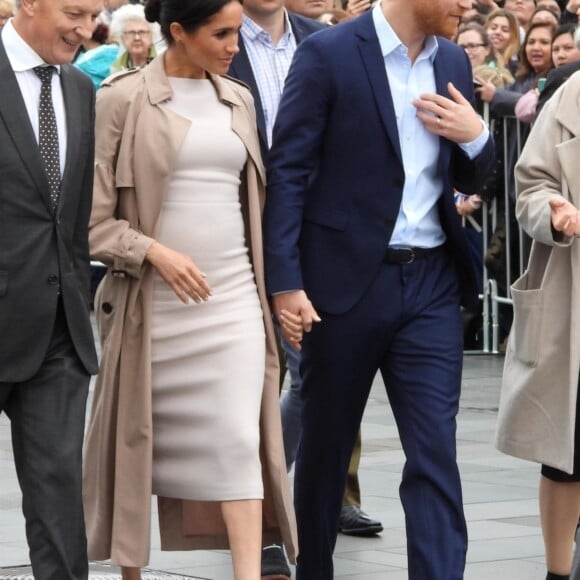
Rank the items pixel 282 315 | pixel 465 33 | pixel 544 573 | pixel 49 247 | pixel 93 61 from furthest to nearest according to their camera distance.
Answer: pixel 93 61 < pixel 465 33 < pixel 544 573 < pixel 282 315 < pixel 49 247

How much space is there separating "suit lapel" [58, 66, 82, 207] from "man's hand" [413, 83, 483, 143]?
3.41ft

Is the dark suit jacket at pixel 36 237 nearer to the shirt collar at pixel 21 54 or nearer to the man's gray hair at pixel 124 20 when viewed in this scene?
the shirt collar at pixel 21 54

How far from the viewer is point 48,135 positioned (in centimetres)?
475

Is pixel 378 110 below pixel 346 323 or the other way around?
the other way around

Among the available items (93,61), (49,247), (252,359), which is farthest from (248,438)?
(93,61)

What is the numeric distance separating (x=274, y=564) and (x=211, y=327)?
3.74 ft

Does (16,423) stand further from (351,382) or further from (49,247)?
(351,382)

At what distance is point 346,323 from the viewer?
5328 millimetres

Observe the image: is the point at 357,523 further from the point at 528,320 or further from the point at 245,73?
the point at 245,73

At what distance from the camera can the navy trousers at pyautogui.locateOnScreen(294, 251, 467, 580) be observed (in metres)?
5.23

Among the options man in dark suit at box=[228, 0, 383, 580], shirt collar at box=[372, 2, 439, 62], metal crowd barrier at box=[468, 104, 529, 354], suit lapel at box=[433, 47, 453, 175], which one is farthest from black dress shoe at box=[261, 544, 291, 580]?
metal crowd barrier at box=[468, 104, 529, 354]

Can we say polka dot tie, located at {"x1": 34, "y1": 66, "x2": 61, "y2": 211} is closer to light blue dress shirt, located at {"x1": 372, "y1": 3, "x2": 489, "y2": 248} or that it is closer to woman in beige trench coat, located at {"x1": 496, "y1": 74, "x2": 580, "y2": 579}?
light blue dress shirt, located at {"x1": 372, "y1": 3, "x2": 489, "y2": 248}

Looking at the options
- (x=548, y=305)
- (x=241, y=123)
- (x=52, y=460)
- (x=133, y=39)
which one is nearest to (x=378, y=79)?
(x=241, y=123)

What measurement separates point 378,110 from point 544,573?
6.11 ft
